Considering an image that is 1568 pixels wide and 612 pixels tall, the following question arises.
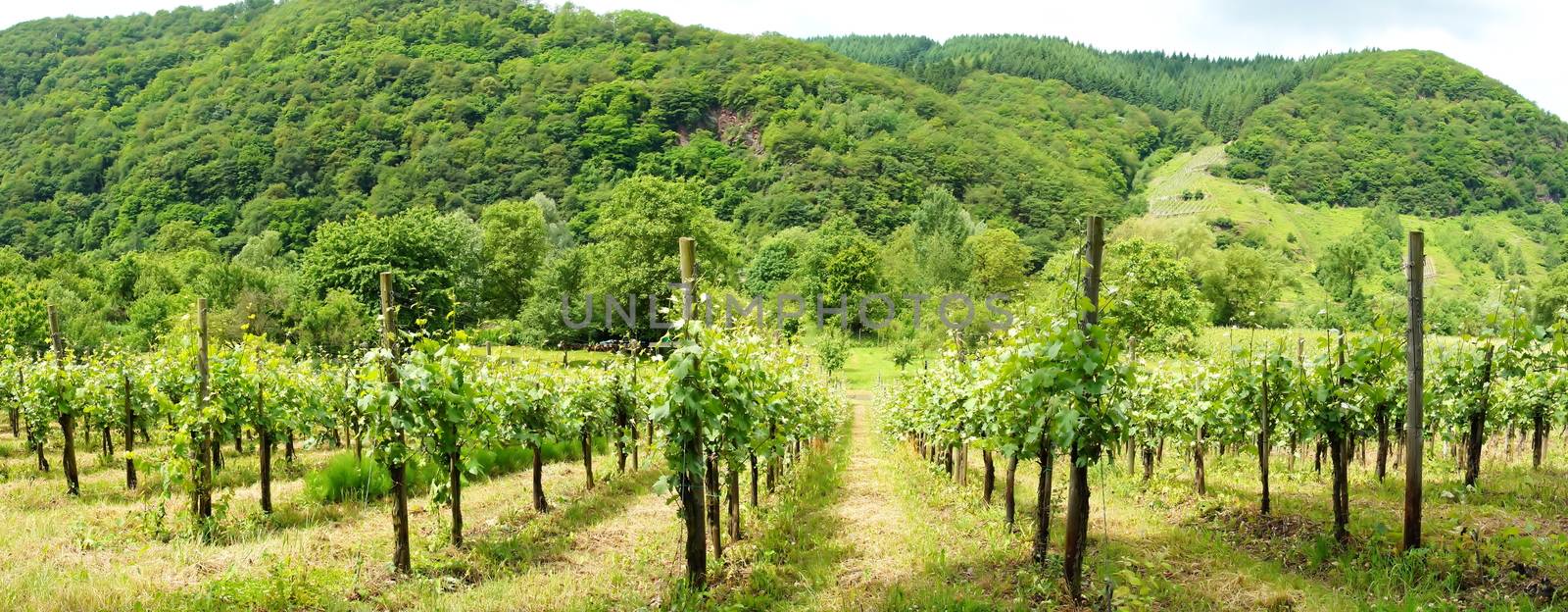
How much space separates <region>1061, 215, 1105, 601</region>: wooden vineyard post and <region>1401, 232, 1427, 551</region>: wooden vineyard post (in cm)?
285

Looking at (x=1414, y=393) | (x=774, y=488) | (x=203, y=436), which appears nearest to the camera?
(x=1414, y=393)

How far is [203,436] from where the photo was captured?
9.34 metres

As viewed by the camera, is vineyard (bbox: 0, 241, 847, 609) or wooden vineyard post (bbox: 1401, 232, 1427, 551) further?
vineyard (bbox: 0, 241, 847, 609)

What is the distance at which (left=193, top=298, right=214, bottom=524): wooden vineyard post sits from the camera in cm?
904

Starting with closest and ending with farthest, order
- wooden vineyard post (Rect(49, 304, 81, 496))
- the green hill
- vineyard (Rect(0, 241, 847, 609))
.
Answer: vineyard (Rect(0, 241, 847, 609))
wooden vineyard post (Rect(49, 304, 81, 496))
the green hill

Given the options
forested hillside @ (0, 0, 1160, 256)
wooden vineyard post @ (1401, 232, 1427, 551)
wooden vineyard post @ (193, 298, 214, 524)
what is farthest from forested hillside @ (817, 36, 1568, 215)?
wooden vineyard post @ (193, 298, 214, 524)

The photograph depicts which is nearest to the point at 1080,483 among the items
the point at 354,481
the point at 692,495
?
the point at 692,495

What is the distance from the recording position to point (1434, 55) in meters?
137

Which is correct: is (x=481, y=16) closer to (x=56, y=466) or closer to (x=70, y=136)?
(x=70, y=136)

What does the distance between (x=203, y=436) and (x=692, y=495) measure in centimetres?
646

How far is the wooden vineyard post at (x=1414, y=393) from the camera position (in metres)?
6.78

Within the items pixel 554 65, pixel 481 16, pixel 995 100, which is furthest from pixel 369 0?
pixel 995 100

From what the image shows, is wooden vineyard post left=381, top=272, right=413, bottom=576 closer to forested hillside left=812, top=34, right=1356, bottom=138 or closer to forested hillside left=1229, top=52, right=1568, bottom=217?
forested hillside left=1229, top=52, right=1568, bottom=217

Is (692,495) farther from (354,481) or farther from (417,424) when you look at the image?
(354,481)
